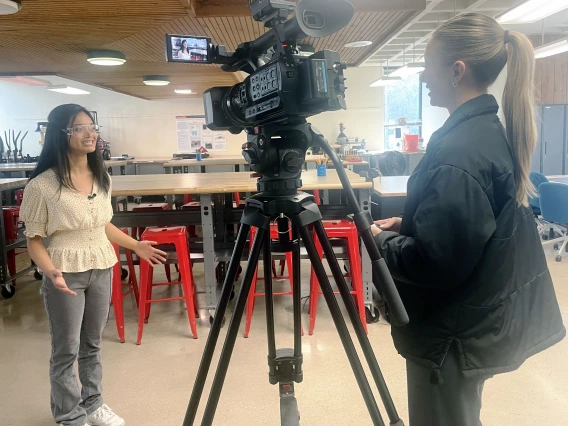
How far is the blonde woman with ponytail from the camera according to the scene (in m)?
0.95

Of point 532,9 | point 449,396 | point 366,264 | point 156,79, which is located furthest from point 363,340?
point 156,79

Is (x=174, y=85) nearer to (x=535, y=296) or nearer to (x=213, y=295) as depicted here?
(x=213, y=295)

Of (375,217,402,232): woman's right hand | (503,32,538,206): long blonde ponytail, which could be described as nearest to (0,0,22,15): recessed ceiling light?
(375,217,402,232): woman's right hand

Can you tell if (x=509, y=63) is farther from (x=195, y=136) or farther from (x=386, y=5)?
(x=195, y=136)

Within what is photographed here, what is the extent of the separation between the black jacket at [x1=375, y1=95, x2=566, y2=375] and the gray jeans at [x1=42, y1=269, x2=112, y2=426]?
4.19ft

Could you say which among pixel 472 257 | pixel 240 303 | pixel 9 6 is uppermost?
pixel 9 6

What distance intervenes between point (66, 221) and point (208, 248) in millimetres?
1335

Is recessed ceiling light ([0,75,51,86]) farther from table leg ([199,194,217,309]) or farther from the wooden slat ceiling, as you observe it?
table leg ([199,194,217,309])

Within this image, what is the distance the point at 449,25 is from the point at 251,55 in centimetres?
48

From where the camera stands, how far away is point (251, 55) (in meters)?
1.13

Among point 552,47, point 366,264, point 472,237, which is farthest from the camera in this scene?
point 552,47

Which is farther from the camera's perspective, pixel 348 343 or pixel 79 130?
pixel 79 130

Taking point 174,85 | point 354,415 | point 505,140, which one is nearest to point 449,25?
point 505,140

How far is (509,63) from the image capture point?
1.04 meters
